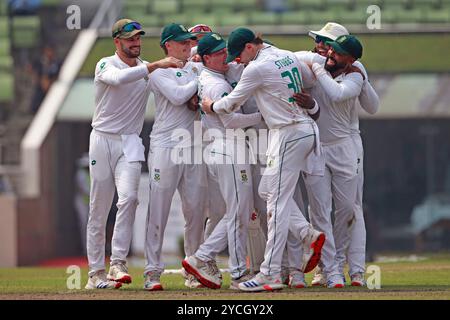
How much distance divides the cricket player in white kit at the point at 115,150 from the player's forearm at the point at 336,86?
1584mm

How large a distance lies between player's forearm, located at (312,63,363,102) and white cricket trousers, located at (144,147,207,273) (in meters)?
1.28

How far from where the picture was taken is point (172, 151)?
11.3m

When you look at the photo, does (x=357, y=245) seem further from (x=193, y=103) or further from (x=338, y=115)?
(x=193, y=103)

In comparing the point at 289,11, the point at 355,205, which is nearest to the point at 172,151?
the point at 355,205

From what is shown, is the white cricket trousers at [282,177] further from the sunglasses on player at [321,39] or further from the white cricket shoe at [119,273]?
the white cricket shoe at [119,273]

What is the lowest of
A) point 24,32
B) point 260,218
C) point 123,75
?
point 260,218

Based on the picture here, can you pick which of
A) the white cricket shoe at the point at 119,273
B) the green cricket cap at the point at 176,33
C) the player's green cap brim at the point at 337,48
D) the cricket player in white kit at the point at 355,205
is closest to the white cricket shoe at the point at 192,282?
the white cricket shoe at the point at 119,273

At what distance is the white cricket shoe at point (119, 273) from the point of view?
11.0m

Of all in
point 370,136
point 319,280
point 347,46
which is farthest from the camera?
point 370,136

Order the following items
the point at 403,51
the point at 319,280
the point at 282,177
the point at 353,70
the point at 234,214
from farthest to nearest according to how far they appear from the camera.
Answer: the point at 403,51 < the point at 319,280 < the point at 353,70 < the point at 234,214 < the point at 282,177

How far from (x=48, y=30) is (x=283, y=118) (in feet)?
47.4

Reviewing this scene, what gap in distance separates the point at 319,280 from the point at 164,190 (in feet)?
5.54
